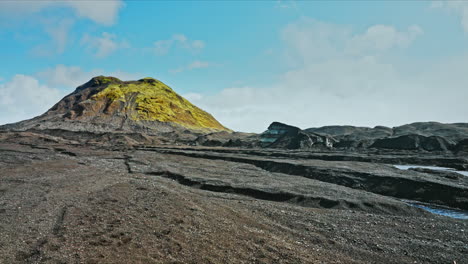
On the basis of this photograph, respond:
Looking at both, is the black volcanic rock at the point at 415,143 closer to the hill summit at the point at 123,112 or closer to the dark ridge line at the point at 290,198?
the dark ridge line at the point at 290,198

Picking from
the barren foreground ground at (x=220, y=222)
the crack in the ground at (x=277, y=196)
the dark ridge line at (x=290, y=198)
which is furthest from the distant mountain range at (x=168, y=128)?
the crack in the ground at (x=277, y=196)

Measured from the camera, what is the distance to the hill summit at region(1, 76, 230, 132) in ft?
342

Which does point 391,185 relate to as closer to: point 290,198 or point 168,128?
point 290,198

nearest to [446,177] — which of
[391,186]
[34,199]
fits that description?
[391,186]

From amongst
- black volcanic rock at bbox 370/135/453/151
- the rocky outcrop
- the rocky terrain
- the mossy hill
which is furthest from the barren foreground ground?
the mossy hill

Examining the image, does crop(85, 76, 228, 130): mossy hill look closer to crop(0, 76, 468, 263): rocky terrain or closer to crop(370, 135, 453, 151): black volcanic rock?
crop(370, 135, 453, 151): black volcanic rock

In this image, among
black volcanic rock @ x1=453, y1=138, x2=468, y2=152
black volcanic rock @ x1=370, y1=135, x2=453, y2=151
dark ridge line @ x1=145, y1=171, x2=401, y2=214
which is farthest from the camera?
black volcanic rock @ x1=370, y1=135, x2=453, y2=151

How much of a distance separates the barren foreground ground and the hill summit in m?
83.4

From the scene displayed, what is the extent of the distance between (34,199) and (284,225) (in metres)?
15.5

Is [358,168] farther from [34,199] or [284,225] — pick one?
[34,199]

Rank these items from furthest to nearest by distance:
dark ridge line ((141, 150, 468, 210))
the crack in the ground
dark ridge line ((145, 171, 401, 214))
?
dark ridge line ((141, 150, 468, 210)) < the crack in the ground < dark ridge line ((145, 171, 401, 214))

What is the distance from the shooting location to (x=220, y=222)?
14.5 m

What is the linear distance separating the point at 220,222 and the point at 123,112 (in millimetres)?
113212

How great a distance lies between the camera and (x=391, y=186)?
2656cm
